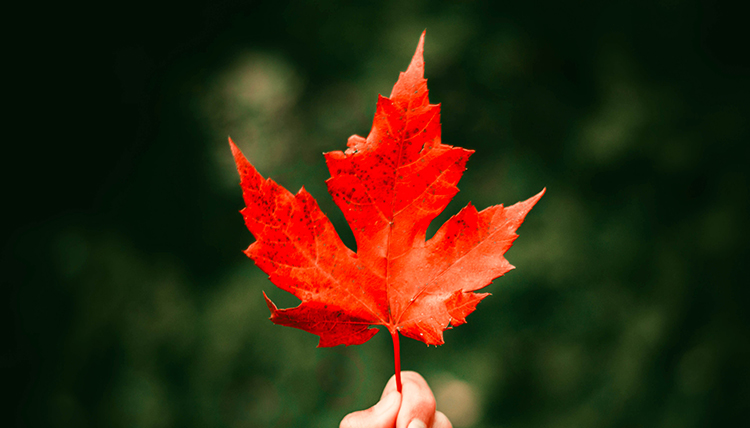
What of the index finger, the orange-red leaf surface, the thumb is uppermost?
the orange-red leaf surface

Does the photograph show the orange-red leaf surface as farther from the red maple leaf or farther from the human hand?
the human hand

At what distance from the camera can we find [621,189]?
1.25 meters

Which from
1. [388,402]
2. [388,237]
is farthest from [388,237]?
[388,402]

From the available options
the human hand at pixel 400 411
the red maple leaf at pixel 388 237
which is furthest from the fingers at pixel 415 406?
the red maple leaf at pixel 388 237

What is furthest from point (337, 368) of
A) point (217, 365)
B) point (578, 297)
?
point (578, 297)

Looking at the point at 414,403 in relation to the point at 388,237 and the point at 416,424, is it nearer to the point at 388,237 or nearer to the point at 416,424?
Answer: the point at 416,424

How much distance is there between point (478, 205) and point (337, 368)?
2.00ft

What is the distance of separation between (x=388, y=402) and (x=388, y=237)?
21 centimetres

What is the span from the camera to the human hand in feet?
1.59

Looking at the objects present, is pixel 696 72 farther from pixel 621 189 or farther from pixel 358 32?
pixel 358 32

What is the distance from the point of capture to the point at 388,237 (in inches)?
16.6

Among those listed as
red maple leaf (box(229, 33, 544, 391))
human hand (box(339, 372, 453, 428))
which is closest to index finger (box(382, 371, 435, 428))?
human hand (box(339, 372, 453, 428))

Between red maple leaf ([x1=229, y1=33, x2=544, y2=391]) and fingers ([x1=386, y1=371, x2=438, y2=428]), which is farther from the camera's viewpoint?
fingers ([x1=386, y1=371, x2=438, y2=428])

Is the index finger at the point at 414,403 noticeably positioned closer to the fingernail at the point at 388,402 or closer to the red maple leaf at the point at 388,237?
the fingernail at the point at 388,402
